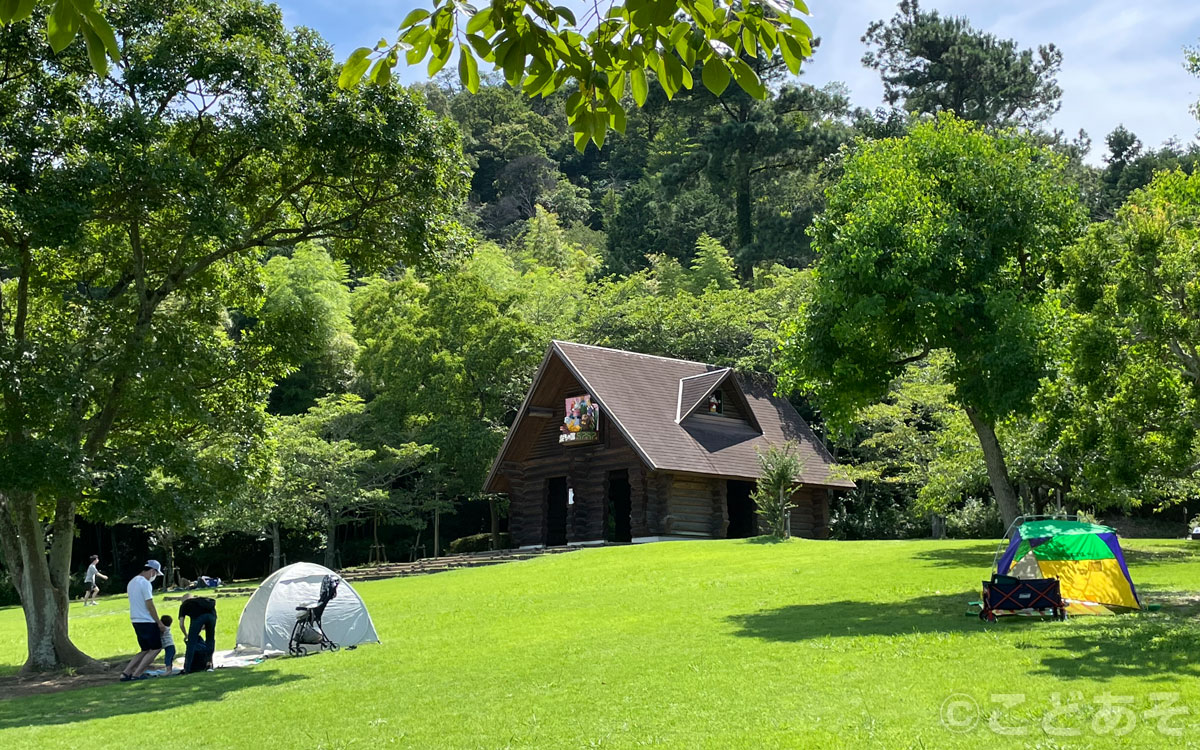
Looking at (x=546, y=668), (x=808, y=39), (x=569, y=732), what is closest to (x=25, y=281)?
(x=546, y=668)

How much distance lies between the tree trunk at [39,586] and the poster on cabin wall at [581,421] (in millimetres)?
18856

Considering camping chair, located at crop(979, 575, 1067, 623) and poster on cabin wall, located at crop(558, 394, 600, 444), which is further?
poster on cabin wall, located at crop(558, 394, 600, 444)

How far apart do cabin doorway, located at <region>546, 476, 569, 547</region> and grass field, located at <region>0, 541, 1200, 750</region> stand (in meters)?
16.3

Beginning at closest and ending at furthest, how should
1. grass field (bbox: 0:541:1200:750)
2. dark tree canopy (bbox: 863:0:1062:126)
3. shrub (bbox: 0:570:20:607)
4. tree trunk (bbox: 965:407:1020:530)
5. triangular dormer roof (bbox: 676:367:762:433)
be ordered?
grass field (bbox: 0:541:1200:750)
tree trunk (bbox: 965:407:1020:530)
triangular dormer roof (bbox: 676:367:762:433)
shrub (bbox: 0:570:20:607)
dark tree canopy (bbox: 863:0:1062:126)

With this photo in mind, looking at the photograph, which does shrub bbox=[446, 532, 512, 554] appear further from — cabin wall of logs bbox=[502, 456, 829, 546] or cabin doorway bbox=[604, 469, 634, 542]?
cabin wall of logs bbox=[502, 456, 829, 546]

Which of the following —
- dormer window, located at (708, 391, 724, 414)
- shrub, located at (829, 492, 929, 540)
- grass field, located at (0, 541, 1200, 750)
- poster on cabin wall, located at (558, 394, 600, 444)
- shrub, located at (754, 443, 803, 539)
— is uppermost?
dormer window, located at (708, 391, 724, 414)

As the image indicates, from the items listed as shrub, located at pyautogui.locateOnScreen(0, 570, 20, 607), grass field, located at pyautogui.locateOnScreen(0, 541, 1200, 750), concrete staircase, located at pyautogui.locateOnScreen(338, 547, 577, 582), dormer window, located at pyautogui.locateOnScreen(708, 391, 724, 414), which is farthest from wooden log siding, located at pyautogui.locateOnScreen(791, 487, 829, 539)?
shrub, located at pyautogui.locateOnScreen(0, 570, 20, 607)

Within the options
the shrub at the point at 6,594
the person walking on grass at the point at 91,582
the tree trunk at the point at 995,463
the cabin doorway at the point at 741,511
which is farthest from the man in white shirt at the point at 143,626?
the shrub at the point at 6,594

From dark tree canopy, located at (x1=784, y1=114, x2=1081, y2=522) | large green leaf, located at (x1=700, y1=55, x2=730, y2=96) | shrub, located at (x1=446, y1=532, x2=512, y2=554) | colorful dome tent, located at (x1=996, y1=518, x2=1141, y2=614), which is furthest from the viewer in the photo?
shrub, located at (x1=446, y1=532, x2=512, y2=554)

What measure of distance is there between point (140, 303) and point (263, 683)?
6.78 meters

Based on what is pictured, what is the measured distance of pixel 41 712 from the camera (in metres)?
12.4

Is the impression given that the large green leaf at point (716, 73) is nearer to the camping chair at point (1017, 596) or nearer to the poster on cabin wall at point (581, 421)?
the camping chair at point (1017, 596)

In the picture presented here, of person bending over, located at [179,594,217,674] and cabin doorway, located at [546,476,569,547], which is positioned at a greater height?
cabin doorway, located at [546,476,569,547]

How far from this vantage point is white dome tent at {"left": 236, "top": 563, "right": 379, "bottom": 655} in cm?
1673
